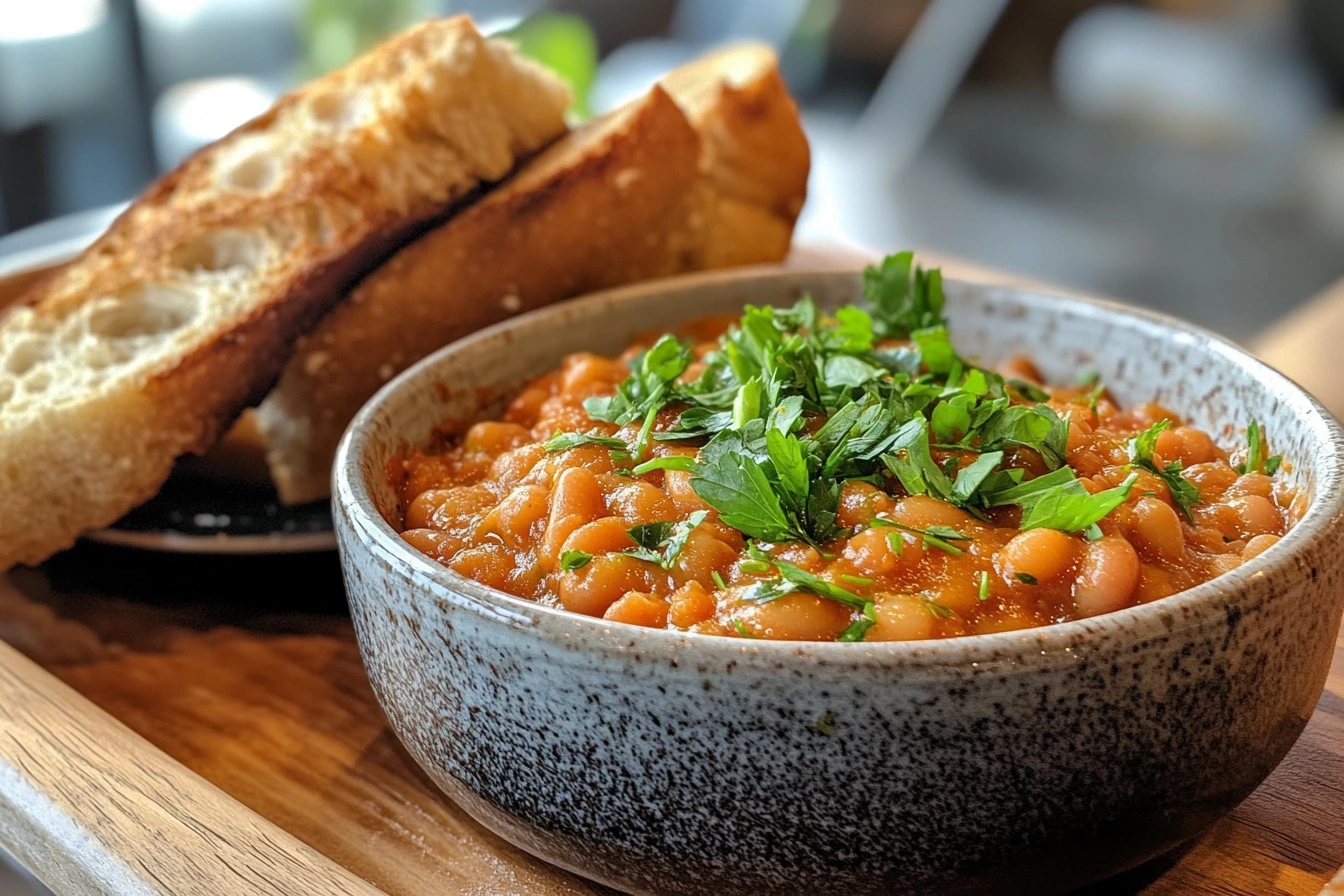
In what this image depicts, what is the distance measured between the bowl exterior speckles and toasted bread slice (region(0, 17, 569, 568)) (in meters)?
0.74

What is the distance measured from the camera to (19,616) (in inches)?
80.0

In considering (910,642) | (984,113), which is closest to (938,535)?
(910,642)

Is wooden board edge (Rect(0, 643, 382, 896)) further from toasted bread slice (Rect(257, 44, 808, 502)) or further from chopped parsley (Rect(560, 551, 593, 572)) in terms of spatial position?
toasted bread slice (Rect(257, 44, 808, 502))

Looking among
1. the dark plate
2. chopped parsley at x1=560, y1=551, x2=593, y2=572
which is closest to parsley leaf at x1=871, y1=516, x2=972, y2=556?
chopped parsley at x1=560, y1=551, x2=593, y2=572

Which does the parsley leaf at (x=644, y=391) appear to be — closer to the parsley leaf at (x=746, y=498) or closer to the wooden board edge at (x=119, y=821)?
the parsley leaf at (x=746, y=498)

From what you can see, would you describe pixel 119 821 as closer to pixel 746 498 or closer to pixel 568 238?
pixel 746 498

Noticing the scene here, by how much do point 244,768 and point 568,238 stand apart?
1.07 m

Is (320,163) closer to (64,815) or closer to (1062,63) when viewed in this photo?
(64,815)

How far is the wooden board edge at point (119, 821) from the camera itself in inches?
51.3

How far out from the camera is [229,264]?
2230 mm

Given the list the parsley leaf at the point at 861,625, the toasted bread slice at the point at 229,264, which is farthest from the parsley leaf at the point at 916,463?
the toasted bread slice at the point at 229,264

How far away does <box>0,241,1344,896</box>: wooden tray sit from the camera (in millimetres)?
1365

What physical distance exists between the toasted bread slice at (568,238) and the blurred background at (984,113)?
2.77 metres

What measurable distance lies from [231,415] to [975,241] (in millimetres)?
4373
